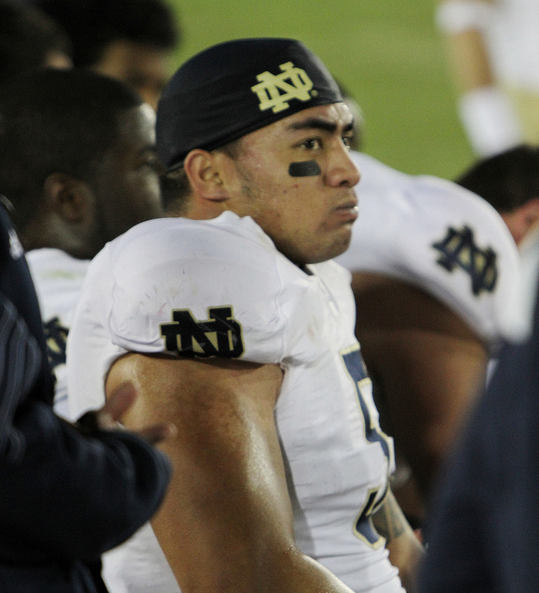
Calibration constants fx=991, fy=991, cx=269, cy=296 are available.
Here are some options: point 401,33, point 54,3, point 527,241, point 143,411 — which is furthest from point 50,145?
point 401,33

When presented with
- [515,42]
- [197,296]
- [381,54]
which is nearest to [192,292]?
[197,296]

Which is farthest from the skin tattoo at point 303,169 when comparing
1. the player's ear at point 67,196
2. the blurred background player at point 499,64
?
the blurred background player at point 499,64

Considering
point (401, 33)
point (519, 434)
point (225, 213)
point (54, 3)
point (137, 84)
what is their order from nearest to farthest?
1. point (519, 434)
2. point (225, 213)
3. point (137, 84)
4. point (54, 3)
5. point (401, 33)

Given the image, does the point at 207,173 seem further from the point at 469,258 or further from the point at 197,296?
the point at 469,258

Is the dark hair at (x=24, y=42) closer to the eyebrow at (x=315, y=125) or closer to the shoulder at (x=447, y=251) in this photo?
the shoulder at (x=447, y=251)

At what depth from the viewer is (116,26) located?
4.03 m

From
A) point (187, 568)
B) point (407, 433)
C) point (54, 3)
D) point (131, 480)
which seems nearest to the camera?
point (131, 480)

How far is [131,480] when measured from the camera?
107 centimetres

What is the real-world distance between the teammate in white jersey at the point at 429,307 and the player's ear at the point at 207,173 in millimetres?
969

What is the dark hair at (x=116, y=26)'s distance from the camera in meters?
4.01

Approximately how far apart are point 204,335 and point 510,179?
77.2 inches

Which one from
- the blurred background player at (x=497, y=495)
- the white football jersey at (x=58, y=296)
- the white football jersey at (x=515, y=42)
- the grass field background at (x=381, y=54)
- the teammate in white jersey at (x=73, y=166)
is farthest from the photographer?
the grass field background at (x=381, y=54)

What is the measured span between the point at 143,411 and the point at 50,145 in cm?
108

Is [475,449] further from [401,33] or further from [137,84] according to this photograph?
[401,33]
